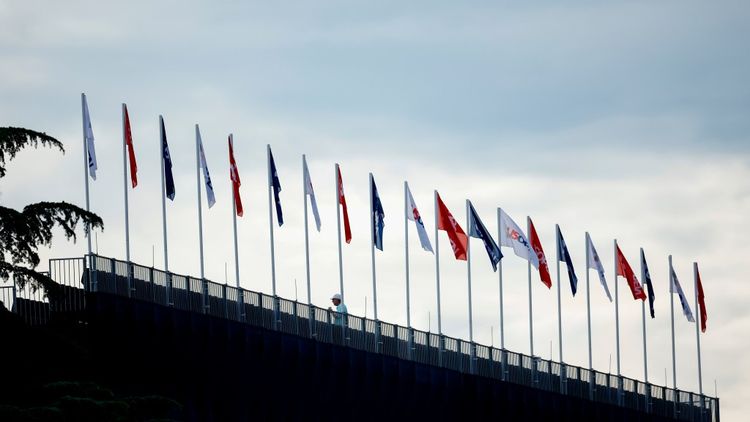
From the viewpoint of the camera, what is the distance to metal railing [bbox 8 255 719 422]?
3738 inches

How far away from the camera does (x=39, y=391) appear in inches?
3098

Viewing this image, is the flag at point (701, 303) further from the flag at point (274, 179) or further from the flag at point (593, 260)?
the flag at point (274, 179)

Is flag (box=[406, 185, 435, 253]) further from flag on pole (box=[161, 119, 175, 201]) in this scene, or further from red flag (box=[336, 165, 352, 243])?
flag on pole (box=[161, 119, 175, 201])

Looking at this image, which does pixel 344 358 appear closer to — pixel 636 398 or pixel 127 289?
pixel 127 289

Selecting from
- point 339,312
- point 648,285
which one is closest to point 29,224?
point 339,312

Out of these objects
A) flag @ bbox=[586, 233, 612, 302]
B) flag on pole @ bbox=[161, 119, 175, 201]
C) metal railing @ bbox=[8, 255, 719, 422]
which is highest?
flag on pole @ bbox=[161, 119, 175, 201]

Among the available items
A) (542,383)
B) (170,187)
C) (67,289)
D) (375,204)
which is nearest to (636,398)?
(542,383)

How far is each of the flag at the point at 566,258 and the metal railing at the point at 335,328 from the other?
20.2ft

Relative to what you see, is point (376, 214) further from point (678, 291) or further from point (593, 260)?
point (678, 291)

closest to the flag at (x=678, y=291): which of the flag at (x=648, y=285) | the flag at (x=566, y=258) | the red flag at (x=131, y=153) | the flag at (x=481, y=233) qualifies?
the flag at (x=648, y=285)

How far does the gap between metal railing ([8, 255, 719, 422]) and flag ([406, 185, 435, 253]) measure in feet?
24.0

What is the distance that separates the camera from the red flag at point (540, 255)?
373 ft

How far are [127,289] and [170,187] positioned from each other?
11.9m

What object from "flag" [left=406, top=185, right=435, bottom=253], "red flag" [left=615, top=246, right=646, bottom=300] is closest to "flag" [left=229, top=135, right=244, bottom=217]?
"flag" [left=406, top=185, right=435, bottom=253]
